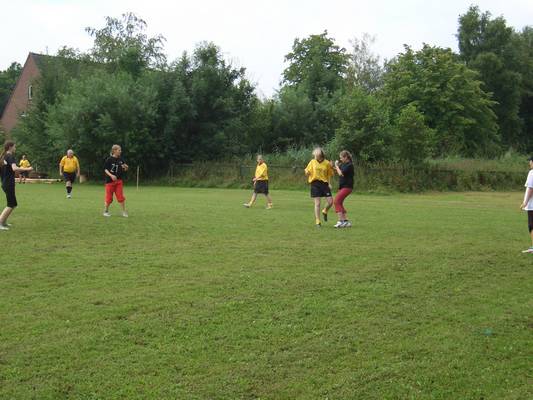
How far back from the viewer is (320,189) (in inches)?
550

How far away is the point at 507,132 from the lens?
61.6 m

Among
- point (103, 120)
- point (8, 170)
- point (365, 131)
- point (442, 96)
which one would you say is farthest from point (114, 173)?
point (442, 96)

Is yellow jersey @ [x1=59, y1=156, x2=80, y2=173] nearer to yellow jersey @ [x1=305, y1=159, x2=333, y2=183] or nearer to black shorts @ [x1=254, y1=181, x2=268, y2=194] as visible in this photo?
black shorts @ [x1=254, y1=181, x2=268, y2=194]

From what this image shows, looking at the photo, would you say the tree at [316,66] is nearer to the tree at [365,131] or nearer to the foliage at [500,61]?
the foliage at [500,61]

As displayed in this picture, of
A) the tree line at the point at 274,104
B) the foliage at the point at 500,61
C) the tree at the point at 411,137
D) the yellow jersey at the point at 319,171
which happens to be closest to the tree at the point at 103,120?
the tree line at the point at 274,104

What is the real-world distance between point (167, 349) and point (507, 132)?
63131mm

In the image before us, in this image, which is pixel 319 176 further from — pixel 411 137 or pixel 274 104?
pixel 274 104

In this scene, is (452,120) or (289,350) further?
(452,120)

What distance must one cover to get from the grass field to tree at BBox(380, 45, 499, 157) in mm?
37929

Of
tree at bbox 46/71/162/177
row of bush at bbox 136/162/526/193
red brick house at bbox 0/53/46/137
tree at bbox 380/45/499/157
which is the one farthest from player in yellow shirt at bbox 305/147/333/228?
red brick house at bbox 0/53/46/137

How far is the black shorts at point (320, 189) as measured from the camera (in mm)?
13914

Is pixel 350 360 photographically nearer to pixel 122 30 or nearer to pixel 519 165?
pixel 519 165

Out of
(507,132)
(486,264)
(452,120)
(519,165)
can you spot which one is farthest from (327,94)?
(486,264)

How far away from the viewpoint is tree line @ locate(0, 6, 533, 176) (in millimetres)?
35344
